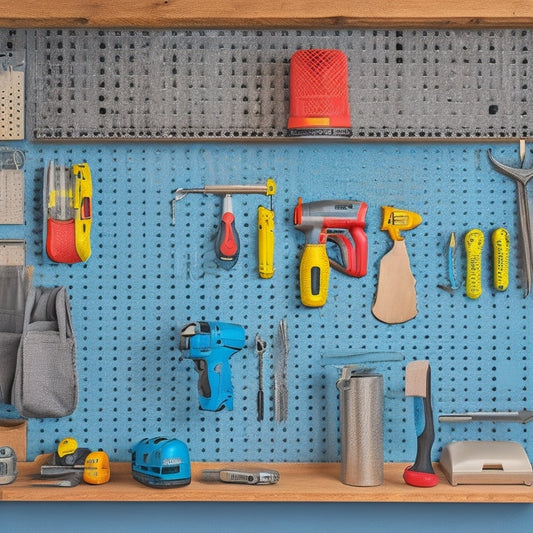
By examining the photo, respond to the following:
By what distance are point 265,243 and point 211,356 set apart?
35 centimetres

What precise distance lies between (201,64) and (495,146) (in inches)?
34.2

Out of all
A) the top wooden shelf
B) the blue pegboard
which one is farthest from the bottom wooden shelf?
the top wooden shelf

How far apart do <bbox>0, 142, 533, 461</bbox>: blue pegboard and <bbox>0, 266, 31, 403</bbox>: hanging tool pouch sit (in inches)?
2.3

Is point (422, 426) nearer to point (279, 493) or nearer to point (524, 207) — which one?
point (279, 493)

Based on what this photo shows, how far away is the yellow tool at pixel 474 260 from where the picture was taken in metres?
2.32

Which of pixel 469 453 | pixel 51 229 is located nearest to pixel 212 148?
pixel 51 229

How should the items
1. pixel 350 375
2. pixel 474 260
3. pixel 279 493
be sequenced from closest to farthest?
pixel 279 493 → pixel 350 375 → pixel 474 260

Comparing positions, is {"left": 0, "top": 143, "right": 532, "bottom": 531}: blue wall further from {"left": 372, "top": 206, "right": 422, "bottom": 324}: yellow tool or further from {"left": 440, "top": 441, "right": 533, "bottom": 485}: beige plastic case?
{"left": 440, "top": 441, "right": 533, "bottom": 485}: beige plastic case

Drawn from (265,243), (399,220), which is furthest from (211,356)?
(399,220)

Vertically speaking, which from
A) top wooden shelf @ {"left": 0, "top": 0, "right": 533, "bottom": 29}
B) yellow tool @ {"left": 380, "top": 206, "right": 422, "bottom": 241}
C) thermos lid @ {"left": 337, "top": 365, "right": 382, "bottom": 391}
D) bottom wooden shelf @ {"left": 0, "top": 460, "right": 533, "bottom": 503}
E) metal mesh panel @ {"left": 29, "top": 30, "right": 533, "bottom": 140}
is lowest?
bottom wooden shelf @ {"left": 0, "top": 460, "right": 533, "bottom": 503}

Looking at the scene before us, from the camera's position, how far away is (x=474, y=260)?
7.61 ft

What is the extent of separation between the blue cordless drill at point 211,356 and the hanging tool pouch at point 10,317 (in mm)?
467

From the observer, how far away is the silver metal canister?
7.11ft

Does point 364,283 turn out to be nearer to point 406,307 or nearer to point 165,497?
point 406,307
